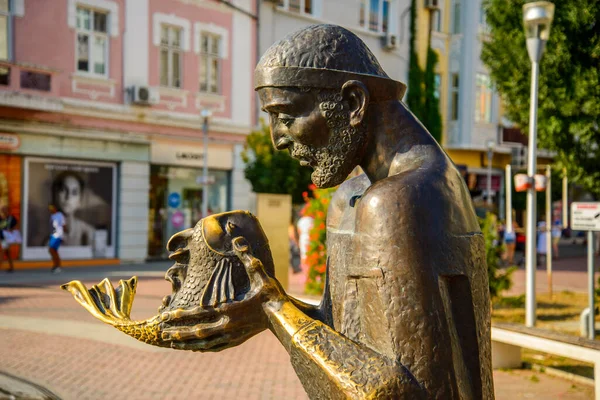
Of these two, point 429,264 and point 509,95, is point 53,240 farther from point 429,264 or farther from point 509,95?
point 429,264

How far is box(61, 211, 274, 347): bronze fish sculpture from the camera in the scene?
139 cm

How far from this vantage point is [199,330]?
1.37 m

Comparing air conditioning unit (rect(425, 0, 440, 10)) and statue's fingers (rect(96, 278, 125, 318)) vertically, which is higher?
air conditioning unit (rect(425, 0, 440, 10))

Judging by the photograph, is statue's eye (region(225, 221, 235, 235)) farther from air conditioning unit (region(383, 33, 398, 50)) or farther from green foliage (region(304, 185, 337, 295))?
air conditioning unit (region(383, 33, 398, 50))

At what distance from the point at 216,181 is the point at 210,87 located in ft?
9.71

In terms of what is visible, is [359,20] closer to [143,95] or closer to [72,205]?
[143,95]

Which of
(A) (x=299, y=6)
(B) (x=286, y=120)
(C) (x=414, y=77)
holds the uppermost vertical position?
(A) (x=299, y=6)

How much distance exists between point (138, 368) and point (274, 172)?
11853 mm

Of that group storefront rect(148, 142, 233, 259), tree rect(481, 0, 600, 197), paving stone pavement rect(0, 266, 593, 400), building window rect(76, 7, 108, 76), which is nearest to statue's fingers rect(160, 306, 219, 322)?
paving stone pavement rect(0, 266, 593, 400)

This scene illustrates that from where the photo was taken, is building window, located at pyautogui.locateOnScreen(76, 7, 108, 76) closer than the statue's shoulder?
No

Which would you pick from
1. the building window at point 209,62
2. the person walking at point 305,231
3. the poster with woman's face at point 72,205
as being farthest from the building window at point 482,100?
the person walking at point 305,231

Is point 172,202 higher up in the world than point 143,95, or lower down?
lower down

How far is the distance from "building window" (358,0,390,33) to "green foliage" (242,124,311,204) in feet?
28.4

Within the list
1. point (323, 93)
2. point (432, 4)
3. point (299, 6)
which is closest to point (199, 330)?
point (323, 93)
